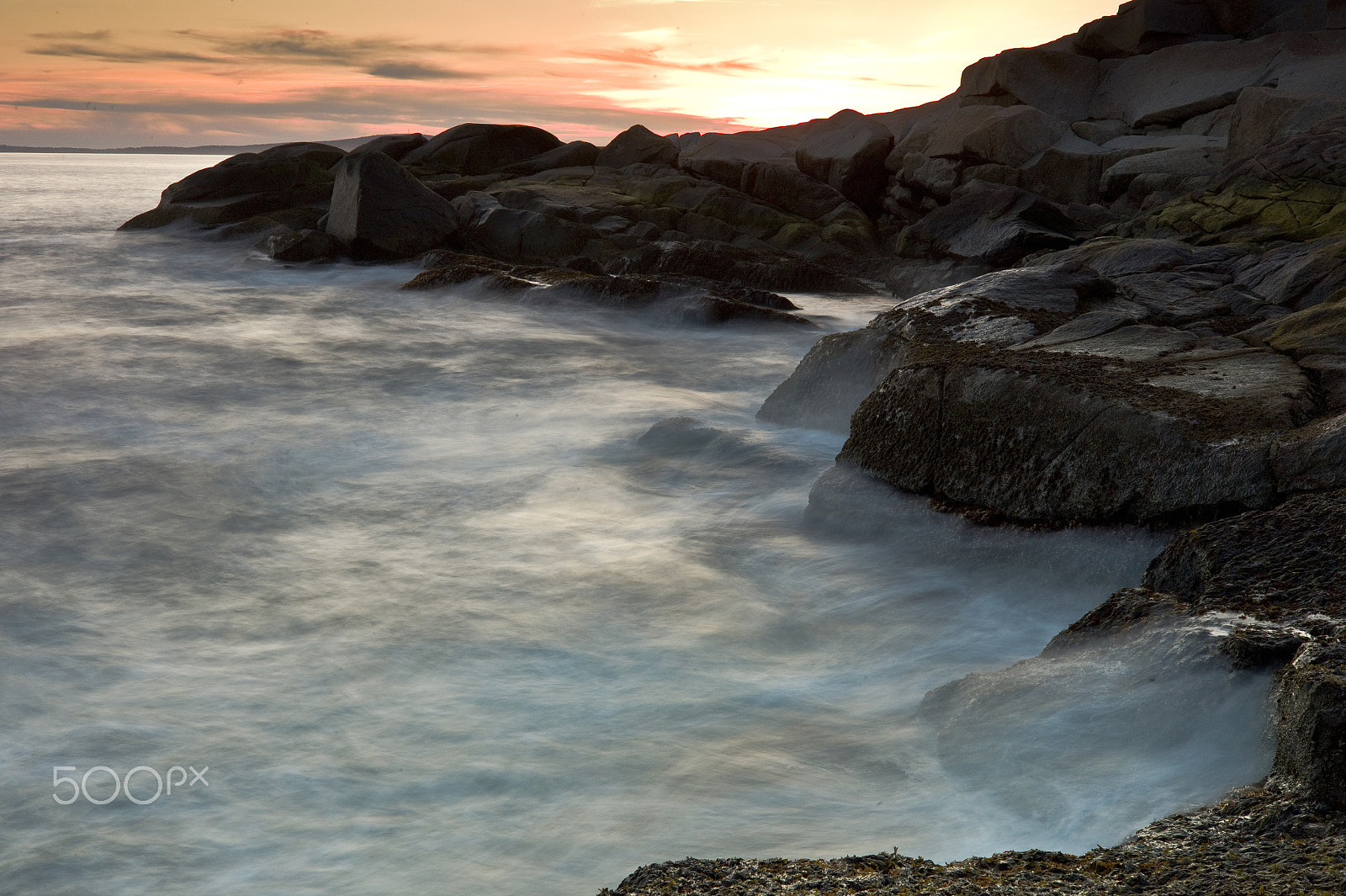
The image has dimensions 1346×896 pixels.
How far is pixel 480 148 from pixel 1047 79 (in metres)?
15.5

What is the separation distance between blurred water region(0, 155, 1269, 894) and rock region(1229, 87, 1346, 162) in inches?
418

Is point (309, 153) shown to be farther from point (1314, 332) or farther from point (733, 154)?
point (1314, 332)

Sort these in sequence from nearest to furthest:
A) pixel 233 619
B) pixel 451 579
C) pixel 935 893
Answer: pixel 935 893 → pixel 233 619 → pixel 451 579

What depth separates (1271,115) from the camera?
14.3m

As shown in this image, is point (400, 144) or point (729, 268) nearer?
point (729, 268)

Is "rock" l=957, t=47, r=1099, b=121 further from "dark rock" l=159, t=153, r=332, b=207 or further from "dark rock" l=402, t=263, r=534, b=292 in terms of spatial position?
"dark rock" l=159, t=153, r=332, b=207

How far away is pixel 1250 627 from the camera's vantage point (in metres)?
3.03

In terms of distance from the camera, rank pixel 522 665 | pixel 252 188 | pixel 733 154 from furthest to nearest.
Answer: pixel 733 154, pixel 252 188, pixel 522 665

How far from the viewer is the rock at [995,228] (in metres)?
15.7

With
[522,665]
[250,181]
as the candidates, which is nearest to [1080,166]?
[522,665]

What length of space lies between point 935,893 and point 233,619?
414cm

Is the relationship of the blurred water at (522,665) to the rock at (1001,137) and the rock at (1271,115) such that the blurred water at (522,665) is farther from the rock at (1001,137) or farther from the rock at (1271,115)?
the rock at (1001,137)

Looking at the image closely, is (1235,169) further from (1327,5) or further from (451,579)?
(1327,5)

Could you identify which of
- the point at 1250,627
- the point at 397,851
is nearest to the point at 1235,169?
the point at 1250,627
